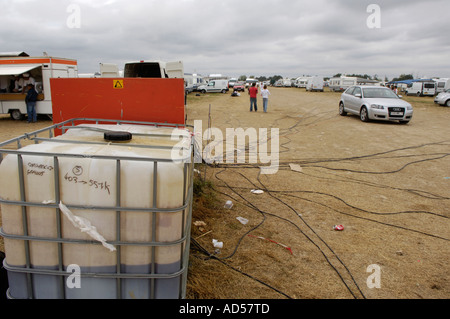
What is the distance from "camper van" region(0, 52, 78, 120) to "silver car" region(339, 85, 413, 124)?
12990 millimetres

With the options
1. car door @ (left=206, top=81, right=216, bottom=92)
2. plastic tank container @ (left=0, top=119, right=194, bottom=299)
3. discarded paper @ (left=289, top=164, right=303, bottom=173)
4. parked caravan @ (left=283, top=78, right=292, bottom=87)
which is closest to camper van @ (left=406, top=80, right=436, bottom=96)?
car door @ (left=206, top=81, right=216, bottom=92)

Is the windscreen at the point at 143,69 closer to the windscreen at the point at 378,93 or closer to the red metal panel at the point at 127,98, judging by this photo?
the red metal panel at the point at 127,98

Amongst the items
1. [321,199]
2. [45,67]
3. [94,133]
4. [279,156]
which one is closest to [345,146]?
[279,156]

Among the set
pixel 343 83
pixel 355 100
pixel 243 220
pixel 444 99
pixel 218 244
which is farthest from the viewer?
pixel 343 83

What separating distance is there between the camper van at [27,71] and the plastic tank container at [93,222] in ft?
41.8

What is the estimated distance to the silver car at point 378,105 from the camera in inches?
510

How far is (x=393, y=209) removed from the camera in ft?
15.9

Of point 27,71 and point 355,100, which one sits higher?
point 27,71

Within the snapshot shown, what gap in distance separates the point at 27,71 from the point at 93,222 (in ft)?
45.4

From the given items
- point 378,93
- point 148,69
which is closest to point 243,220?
point 148,69

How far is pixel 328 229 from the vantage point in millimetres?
4203

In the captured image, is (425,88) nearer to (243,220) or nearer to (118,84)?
(243,220)

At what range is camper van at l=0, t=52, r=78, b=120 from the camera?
13.1 meters

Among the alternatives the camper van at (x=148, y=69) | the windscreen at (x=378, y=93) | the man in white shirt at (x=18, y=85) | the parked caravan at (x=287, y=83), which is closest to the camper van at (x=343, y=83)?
the parked caravan at (x=287, y=83)
